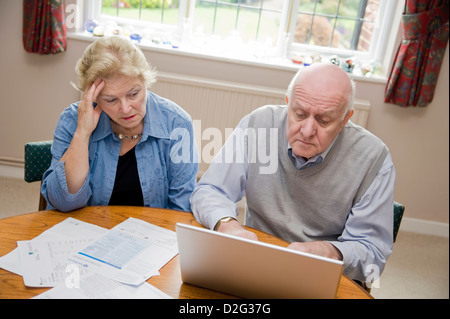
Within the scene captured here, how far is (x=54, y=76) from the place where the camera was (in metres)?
3.03

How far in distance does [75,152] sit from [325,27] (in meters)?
2.31

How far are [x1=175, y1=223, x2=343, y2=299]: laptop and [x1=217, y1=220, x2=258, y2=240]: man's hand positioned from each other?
0.24m

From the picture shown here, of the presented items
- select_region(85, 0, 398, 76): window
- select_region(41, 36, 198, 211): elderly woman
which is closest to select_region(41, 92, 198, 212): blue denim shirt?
select_region(41, 36, 198, 211): elderly woman

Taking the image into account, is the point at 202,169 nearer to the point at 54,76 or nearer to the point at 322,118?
the point at 54,76

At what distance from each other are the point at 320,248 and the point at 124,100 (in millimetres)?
856

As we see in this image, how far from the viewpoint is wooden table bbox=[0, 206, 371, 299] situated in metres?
1.09

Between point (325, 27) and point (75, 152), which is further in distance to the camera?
point (325, 27)

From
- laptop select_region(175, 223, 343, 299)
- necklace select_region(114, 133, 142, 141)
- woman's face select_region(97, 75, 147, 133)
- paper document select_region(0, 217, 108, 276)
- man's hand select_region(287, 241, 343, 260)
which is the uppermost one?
woman's face select_region(97, 75, 147, 133)

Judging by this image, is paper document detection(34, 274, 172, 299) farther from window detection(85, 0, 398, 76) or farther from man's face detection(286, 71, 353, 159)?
window detection(85, 0, 398, 76)

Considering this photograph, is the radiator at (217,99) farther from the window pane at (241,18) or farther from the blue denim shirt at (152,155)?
the blue denim shirt at (152,155)

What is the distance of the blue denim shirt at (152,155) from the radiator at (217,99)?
3.95 ft

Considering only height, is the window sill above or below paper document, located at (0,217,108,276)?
above

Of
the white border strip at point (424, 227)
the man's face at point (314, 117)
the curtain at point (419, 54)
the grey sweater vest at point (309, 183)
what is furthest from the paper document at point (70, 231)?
the white border strip at point (424, 227)
